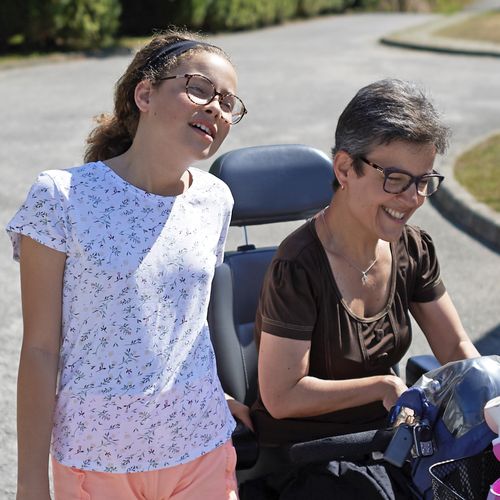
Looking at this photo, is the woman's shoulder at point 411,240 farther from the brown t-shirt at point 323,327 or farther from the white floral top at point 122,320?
the white floral top at point 122,320

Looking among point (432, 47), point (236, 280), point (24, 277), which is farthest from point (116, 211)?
point (432, 47)

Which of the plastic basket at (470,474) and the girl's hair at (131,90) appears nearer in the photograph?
the plastic basket at (470,474)

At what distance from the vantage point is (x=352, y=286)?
2486mm

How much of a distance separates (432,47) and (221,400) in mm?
17185

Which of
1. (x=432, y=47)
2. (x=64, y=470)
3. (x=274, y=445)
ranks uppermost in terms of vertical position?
(x=64, y=470)

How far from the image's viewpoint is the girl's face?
2023 mm

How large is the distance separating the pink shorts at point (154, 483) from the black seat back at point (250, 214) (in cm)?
75

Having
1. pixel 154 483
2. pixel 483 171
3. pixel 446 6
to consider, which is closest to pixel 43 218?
pixel 154 483

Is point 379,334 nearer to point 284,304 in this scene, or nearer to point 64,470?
point 284,304

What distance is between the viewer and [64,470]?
2023 mm

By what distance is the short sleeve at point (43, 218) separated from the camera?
188 cm

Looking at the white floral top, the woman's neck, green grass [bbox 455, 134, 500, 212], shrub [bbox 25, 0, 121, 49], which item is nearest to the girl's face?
the white floral top

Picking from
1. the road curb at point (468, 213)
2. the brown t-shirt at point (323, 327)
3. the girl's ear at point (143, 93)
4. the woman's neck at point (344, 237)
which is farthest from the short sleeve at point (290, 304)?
the road curb at point (468, 213)

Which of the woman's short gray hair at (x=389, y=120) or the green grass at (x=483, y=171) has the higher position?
the woman's short gray hair at (x=389, y=120)
